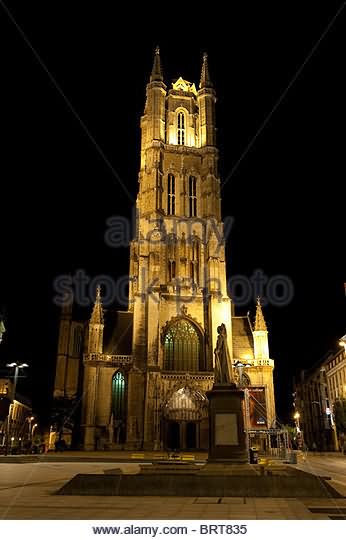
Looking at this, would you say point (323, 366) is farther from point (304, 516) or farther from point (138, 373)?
point (304, 516)

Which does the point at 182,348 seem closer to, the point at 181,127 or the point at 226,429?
the point at 181,127

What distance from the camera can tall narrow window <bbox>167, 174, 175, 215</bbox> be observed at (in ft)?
178

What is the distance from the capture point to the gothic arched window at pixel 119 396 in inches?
1737

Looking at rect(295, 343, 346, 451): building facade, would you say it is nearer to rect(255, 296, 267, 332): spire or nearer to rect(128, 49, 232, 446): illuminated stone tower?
rect(255, 296, 267, 332): spire

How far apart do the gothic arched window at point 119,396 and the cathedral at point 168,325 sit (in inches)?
3.7

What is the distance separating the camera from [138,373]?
43844 millimetres

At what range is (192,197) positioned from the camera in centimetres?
5541

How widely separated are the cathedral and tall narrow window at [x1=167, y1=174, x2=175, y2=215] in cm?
14

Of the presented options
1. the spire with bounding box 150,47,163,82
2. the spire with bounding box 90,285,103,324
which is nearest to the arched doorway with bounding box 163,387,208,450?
the spire with bounding box 90,285,103,324

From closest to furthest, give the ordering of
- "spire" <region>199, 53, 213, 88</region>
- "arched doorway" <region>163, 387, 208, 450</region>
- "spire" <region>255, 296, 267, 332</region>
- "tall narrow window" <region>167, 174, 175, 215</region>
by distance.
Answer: "arched doorway" <region>163, 387, 208, 450</region> < "spire" <region>255, 296, 267, 332</region> < "tall narrow window" <region>167, 174, 175, 215</region> < "spire" <region>199, 53, 213, 88</region>

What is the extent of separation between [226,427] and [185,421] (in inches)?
1259

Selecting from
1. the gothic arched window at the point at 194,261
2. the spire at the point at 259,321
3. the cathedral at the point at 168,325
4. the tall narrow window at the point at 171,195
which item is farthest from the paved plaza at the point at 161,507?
the tall narrow window at the point at 171,195

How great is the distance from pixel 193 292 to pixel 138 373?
34.8 ft

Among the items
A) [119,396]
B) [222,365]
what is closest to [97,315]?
[119,396]
